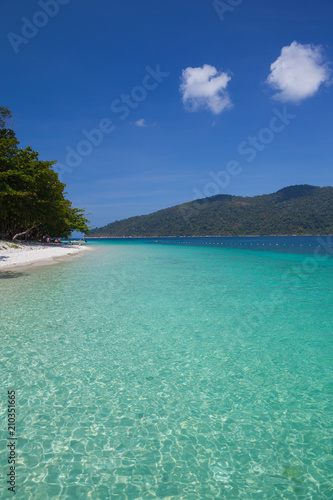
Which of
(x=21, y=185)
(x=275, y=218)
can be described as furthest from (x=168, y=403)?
(x=275, y=218)

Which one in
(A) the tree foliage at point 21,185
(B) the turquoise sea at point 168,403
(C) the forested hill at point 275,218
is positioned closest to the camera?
(B) the turquoise sea at point 168,403

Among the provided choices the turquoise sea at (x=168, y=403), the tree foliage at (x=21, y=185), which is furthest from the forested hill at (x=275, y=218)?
the turquoise sea at (x=168, y=403)

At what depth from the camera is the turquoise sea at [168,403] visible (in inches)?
137

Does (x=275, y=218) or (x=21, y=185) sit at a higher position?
(x=275, y=218)

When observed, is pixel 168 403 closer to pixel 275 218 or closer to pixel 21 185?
pixel 21 185

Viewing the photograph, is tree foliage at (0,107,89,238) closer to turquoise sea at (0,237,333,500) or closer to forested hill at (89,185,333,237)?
turquoise sea at (0,237,333,500)

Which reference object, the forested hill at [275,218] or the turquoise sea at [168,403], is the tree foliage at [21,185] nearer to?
the turquoise sea at [168,403]

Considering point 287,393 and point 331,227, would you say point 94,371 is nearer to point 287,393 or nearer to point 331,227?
point 287,393

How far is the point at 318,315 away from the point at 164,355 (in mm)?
6631

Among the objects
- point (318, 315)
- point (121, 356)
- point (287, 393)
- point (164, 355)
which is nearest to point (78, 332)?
point (121, 356)

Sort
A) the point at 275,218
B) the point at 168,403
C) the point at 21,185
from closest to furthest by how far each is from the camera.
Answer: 1. the point at 168,403
2. the point at 21,185
3. the point at 275,218

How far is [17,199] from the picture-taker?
2922 centimetres

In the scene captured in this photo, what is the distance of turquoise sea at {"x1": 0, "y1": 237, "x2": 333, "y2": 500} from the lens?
347 centimetres

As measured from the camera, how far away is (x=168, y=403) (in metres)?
5.08
